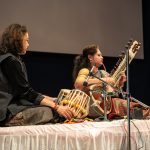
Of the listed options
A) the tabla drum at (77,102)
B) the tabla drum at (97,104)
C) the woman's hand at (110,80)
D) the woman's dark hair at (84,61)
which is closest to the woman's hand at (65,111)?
the tabla drum at (77,102)

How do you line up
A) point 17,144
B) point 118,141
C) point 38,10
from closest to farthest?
point 17,144 < point 118,141 < point 38,10

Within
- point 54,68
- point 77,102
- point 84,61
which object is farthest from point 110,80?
point 54,68

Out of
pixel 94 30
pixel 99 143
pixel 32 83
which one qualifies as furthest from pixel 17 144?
pixel 94 30

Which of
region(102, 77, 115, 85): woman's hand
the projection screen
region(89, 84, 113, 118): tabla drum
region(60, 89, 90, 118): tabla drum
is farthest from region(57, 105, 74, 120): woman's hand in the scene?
the projection screen

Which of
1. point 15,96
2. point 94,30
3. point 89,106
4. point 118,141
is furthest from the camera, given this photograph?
point 94,30

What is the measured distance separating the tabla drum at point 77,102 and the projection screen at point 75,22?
196 cm

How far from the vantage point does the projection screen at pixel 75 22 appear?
4.54m

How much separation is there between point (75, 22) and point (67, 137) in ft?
9.42

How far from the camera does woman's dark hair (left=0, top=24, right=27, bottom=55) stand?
103 inches

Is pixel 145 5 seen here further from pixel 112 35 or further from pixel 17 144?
pixel 17 144

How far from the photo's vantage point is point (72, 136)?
7.38ft

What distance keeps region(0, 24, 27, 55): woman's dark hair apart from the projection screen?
5.52ft

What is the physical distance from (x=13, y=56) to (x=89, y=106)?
77 centimetres

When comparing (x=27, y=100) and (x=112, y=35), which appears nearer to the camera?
(x=27, y=100)
